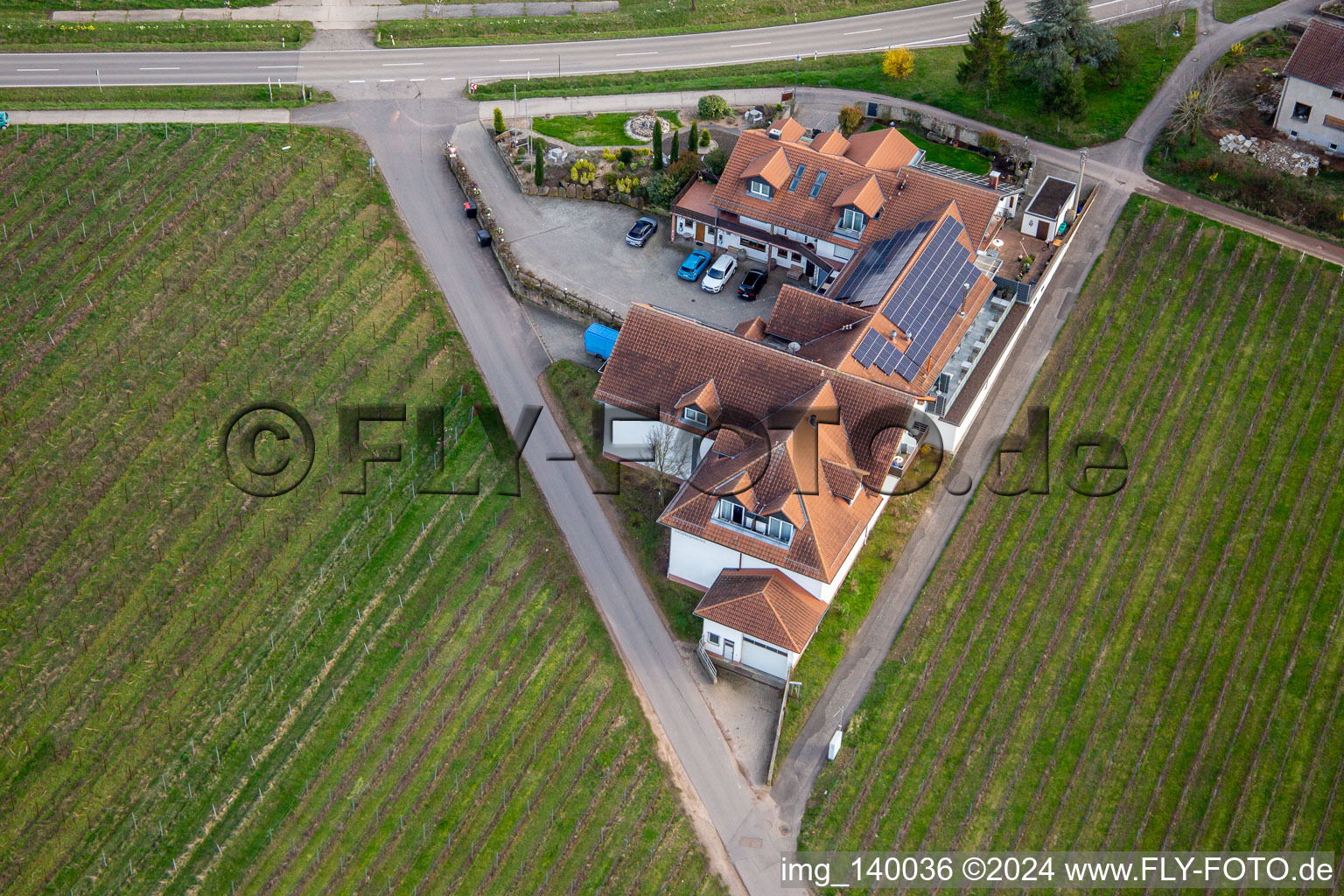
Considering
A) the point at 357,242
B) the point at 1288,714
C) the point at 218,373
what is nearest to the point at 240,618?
the point at 218,373

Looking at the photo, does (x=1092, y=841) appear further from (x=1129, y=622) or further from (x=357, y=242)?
(x=357, y=242)

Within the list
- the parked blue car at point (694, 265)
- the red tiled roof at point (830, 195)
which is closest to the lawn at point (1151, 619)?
the red tiled roof at point (830, 195)

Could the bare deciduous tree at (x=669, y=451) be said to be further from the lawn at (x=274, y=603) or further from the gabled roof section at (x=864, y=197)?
the gabled roof section at (x=864, y=197)

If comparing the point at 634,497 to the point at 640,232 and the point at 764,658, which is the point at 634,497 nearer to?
the point at 764,658

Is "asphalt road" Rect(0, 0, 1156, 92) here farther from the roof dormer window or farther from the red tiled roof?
the roof dormer window

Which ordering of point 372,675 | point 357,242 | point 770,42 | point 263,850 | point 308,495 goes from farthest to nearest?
point 770,42 < point 357,242 < point 308,495 < point 372,675 < point 263,850

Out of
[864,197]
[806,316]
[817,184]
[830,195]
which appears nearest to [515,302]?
[806,316]
